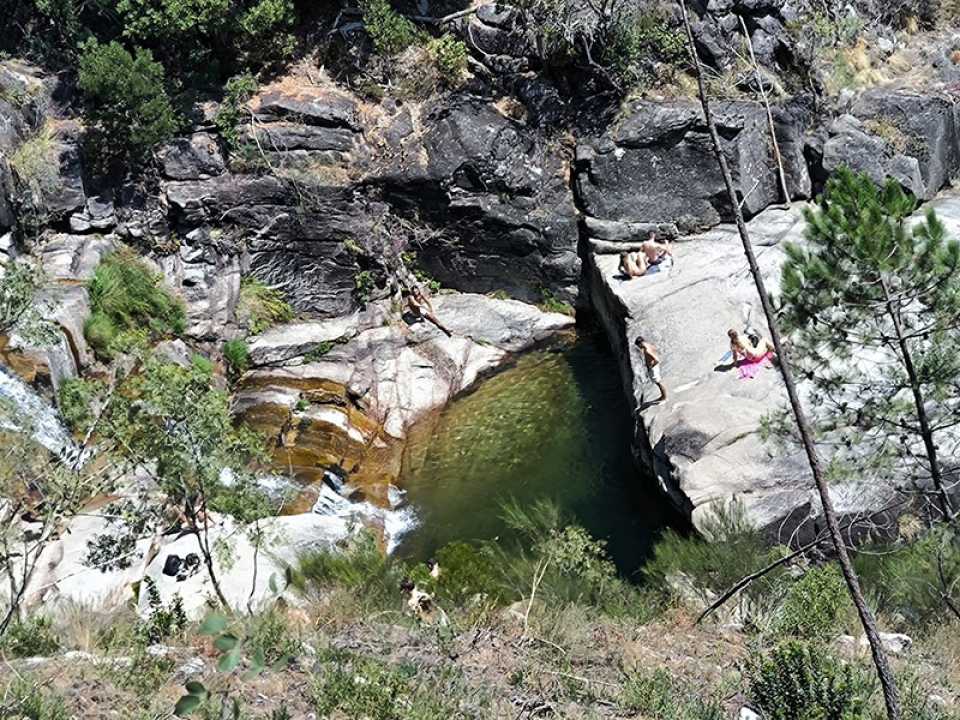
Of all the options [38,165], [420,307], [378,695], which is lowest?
[420,307]

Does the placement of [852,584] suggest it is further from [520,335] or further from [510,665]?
[520,335]

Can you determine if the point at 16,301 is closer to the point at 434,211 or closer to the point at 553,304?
the point at 434,211

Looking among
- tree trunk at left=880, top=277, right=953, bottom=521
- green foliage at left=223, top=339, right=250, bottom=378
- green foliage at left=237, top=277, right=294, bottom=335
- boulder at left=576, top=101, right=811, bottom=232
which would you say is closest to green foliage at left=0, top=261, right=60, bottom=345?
tree trunk at left=880, top=277, right=953, bottom=521

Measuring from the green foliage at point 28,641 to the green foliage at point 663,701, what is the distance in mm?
4711

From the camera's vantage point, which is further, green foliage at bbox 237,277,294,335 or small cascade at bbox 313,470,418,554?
green foliage at bbox 237,277,294,335

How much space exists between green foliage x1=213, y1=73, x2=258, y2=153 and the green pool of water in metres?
6.83

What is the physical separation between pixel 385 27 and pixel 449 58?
148cm

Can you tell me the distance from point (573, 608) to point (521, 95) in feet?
45.8

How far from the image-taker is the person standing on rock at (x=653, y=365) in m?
14.1

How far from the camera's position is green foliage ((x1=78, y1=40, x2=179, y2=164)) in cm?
1672

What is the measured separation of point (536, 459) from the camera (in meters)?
15.0

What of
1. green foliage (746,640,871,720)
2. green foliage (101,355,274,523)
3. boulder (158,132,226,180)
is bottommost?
green foliage (746,640,871,720)

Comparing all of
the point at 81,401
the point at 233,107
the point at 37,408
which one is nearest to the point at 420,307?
the point at 233,107

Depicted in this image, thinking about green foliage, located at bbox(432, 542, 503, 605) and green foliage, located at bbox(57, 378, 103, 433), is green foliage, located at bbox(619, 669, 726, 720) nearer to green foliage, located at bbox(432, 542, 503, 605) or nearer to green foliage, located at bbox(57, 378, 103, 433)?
green foliage, located at bbox(432, 542, 503, 605)
